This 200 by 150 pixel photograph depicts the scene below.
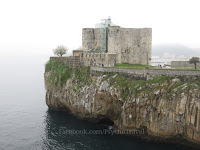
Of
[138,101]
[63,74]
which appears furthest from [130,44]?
[138,101]

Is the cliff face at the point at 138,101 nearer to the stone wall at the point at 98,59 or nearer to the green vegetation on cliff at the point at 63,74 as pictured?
the green vegetation on cliff at the point at 63,74

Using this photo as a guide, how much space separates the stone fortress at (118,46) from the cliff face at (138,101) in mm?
5910

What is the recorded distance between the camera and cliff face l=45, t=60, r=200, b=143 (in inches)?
1522

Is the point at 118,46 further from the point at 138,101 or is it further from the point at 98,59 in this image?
the point at 138,101

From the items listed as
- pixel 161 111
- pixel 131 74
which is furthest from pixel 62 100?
pixel 161 111

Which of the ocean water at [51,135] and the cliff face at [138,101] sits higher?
the cliff face at [138,101]

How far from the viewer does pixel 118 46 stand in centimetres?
6147

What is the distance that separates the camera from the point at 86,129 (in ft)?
168

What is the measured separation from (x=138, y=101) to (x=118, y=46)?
2283 centimetres

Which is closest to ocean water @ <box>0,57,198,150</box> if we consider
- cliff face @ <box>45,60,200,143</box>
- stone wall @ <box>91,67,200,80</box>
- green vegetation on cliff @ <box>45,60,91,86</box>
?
cliff face @ <box>45,60,200,143</box>

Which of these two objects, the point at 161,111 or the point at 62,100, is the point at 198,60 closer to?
the point at 161,111

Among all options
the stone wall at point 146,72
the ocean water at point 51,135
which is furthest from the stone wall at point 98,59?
the ocean water at point 51,135

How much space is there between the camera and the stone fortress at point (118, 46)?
60.9 metres

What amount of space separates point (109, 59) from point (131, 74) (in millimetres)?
9885
